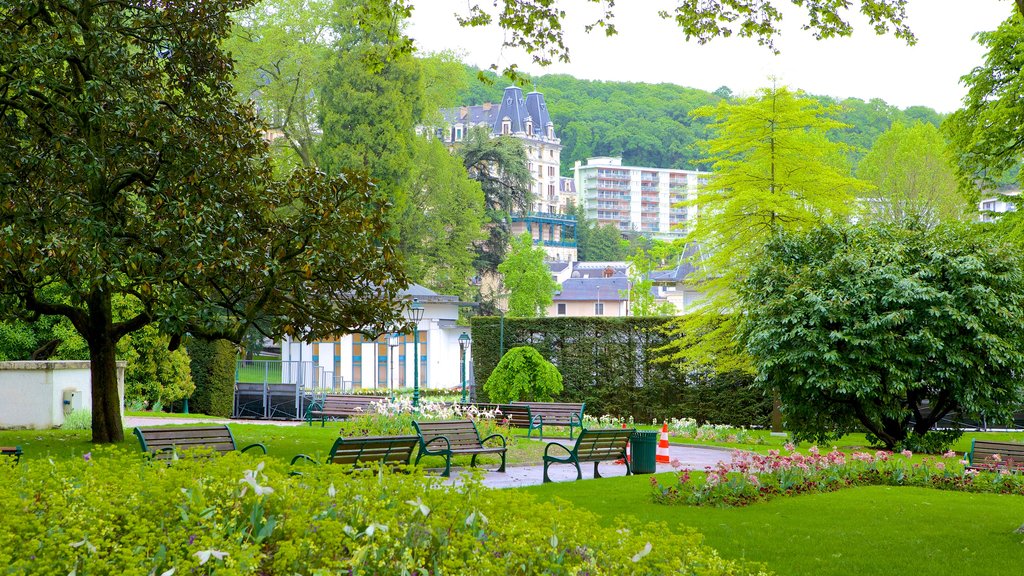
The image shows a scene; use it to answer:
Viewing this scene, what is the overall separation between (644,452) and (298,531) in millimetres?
10196

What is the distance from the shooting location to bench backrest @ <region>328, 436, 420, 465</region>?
11688 mm

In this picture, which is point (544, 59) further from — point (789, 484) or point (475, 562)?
point (475, 562)

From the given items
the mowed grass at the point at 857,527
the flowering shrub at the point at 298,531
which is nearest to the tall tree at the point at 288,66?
the mowed grass at the point at 857,527

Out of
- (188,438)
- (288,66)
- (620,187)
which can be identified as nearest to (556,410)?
(188,438)

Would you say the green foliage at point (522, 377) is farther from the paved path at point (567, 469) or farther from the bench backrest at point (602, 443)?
the bench backrest at point (602, 443)

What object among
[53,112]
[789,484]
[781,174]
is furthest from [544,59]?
[781,174]

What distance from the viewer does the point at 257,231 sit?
14562 mm

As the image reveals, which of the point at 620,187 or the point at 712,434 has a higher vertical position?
the point at 620,187

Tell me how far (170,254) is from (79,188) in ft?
10.2

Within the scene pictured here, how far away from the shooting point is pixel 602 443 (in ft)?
47.3

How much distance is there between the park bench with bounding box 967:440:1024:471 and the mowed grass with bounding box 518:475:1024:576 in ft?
4.44

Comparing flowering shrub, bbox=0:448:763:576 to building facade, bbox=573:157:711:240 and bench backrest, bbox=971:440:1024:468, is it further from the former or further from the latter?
building facade, bbox=573:157:711:240

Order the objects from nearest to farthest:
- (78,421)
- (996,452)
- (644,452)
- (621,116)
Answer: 1. (996,452)
2. (644,452)
3. (78,421)
4. (621,116)

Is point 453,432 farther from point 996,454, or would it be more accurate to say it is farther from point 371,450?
point 996,454
